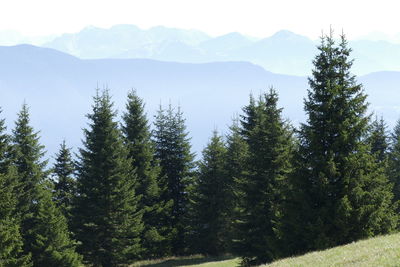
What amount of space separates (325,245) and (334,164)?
4056 millimetres

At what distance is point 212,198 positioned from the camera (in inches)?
1740

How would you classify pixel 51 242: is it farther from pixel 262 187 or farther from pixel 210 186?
pixel 210 186

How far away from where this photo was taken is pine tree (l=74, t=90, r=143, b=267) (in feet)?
123

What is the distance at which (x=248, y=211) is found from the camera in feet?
105

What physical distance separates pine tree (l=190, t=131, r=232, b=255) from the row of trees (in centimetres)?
10

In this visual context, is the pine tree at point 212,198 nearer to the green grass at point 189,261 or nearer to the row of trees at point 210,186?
the row of trees at point 210,186

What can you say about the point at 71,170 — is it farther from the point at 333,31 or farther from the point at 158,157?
the point at 333,31

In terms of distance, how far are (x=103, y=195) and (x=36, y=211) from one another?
17.2ft

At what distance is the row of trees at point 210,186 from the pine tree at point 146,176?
0.12 m

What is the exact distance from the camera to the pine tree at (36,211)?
32656 mm

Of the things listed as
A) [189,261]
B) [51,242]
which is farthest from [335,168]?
[189,261]

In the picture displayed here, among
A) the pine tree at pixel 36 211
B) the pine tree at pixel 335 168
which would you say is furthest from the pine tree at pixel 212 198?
the pine tree at pixel 335 168

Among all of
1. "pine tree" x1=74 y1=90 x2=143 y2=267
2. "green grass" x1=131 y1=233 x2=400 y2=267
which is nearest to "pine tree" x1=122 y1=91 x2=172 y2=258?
"pine tree" x1=74 y1=90 x2=143 y2=267

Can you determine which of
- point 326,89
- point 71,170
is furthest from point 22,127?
point 326,89
